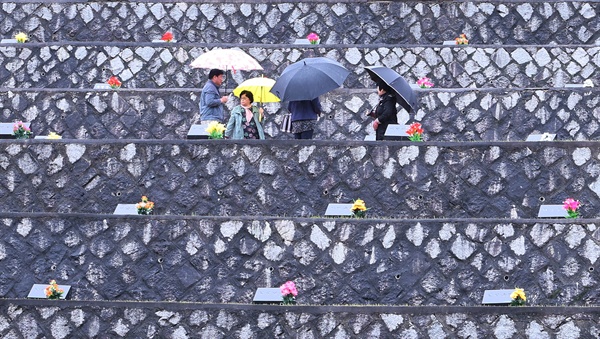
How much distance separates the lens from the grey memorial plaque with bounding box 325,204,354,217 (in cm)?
2058

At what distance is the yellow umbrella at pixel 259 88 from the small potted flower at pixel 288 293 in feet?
15.3

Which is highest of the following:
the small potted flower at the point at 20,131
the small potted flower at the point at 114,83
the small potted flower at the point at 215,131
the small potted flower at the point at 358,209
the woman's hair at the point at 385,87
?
the small potted flower at the point at 114,83

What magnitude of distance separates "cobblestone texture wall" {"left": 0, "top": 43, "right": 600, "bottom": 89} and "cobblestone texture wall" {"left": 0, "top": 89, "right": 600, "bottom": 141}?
6.03 ft

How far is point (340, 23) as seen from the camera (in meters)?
27.7

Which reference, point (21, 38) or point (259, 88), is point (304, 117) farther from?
point (21, 38)

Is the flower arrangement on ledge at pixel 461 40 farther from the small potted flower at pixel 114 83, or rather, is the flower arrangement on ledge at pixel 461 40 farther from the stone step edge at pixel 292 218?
the stone step edge at pixel 292 218

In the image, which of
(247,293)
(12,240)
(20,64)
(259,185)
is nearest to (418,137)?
(259,185)

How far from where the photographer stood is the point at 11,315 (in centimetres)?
1903

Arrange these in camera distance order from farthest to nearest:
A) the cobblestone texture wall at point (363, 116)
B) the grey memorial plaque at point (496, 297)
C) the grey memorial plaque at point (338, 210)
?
the cobblestone texture wall at point (363, 116)
the grey memorial plaque at point (338, 210)
the grey memorial plaque at point (496, 297)

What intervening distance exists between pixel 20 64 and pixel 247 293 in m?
8.03

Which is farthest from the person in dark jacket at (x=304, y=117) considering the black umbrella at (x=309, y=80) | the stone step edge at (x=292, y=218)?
the stone step edge at (x=292, y=218)

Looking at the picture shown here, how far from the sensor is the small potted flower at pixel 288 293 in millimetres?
19141

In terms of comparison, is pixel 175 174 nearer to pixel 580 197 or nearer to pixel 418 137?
pixel 418 137

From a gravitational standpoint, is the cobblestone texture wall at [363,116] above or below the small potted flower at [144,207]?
above
